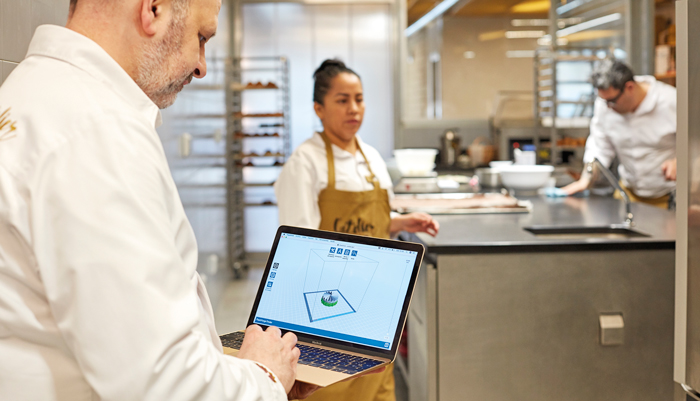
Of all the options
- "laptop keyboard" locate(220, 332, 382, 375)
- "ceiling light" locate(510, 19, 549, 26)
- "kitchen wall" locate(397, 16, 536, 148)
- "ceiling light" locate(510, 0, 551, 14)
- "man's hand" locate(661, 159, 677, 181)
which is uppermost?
"ceiling light" locate(510, 0, 551, 14)

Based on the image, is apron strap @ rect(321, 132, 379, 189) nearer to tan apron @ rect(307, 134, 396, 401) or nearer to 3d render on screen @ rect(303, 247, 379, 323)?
tan apron @ rect(307, 134, 396, 401)

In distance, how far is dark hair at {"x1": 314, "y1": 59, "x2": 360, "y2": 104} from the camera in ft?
7.29

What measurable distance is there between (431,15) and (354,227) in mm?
5418

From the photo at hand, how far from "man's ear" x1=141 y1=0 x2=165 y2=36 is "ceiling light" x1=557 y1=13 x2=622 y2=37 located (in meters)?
5.30

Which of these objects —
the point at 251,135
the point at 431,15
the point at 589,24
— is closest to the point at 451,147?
the point at 589,24

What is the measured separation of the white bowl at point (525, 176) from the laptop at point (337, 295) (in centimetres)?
257

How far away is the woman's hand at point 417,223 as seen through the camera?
2162 millimetres

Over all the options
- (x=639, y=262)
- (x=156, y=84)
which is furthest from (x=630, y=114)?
(x=156, y=84)

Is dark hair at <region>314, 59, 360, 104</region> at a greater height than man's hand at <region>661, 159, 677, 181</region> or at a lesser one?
greater

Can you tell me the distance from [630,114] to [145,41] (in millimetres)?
3591

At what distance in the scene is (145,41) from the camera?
812 millimetres

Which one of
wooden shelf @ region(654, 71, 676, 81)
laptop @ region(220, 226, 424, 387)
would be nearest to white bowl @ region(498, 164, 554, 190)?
wooden shelf @ region(654, 71, 676, 81)

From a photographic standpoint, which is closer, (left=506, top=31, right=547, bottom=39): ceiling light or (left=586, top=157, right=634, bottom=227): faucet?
(left=586, top=157, right=634, bottom=227): faucet

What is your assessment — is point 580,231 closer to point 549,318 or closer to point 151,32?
point 549,318
